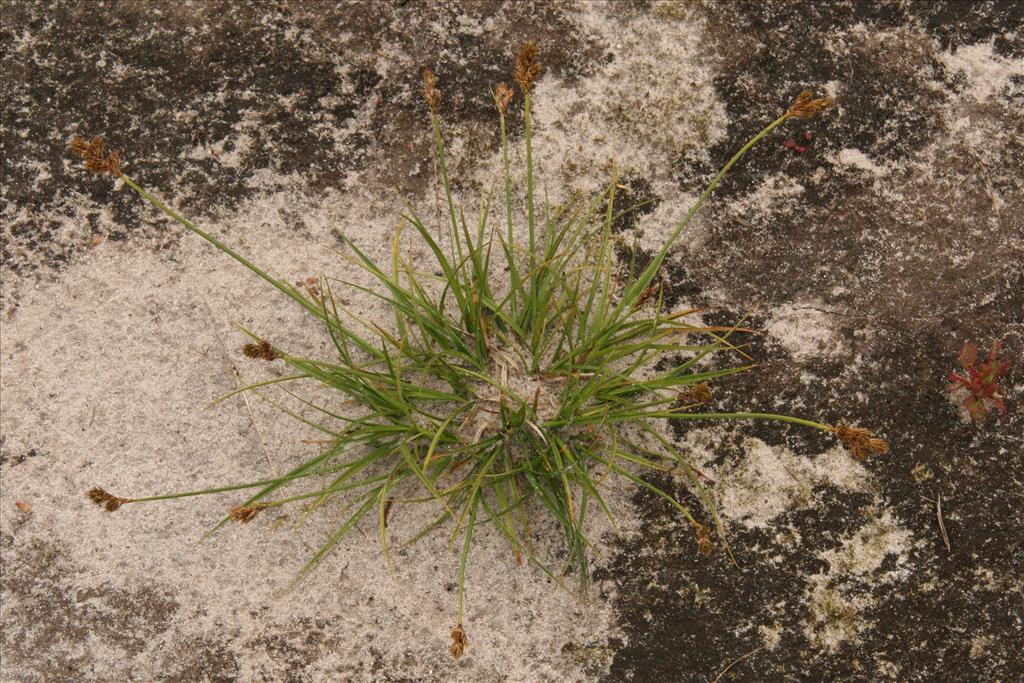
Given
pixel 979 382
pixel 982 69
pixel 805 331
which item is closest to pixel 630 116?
pixel 805 331

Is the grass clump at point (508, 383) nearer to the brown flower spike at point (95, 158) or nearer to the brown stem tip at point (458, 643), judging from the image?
the brown stem tip at point (458, 643)

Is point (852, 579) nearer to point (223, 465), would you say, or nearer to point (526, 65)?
point (526, 65)

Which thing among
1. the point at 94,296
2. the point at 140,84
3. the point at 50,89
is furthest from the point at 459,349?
the point at 50,89

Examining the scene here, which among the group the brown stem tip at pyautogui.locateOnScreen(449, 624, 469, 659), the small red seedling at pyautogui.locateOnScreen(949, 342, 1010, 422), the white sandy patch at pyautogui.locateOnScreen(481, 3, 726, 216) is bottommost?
the brown stem tip at pyautogui.locateOnScreen(449, 624, 469, 659)

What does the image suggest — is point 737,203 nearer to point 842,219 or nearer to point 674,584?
point 842,219

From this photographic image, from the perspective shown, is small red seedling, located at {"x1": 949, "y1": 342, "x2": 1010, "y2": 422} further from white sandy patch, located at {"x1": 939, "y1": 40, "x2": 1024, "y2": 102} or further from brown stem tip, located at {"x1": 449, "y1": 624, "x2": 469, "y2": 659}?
brown stem tip, located at {"x1": 449, "y1": 624, "x2": 469, "y2": 659}

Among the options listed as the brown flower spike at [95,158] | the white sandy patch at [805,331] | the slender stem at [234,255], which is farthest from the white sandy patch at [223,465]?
the brown flower spike at [95,158]

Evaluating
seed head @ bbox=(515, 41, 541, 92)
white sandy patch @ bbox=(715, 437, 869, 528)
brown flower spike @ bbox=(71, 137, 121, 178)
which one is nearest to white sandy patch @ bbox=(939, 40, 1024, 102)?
white sandy patch @ bbox=(715, 437, 869, 528)

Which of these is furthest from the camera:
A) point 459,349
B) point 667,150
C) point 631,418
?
point 667,150
